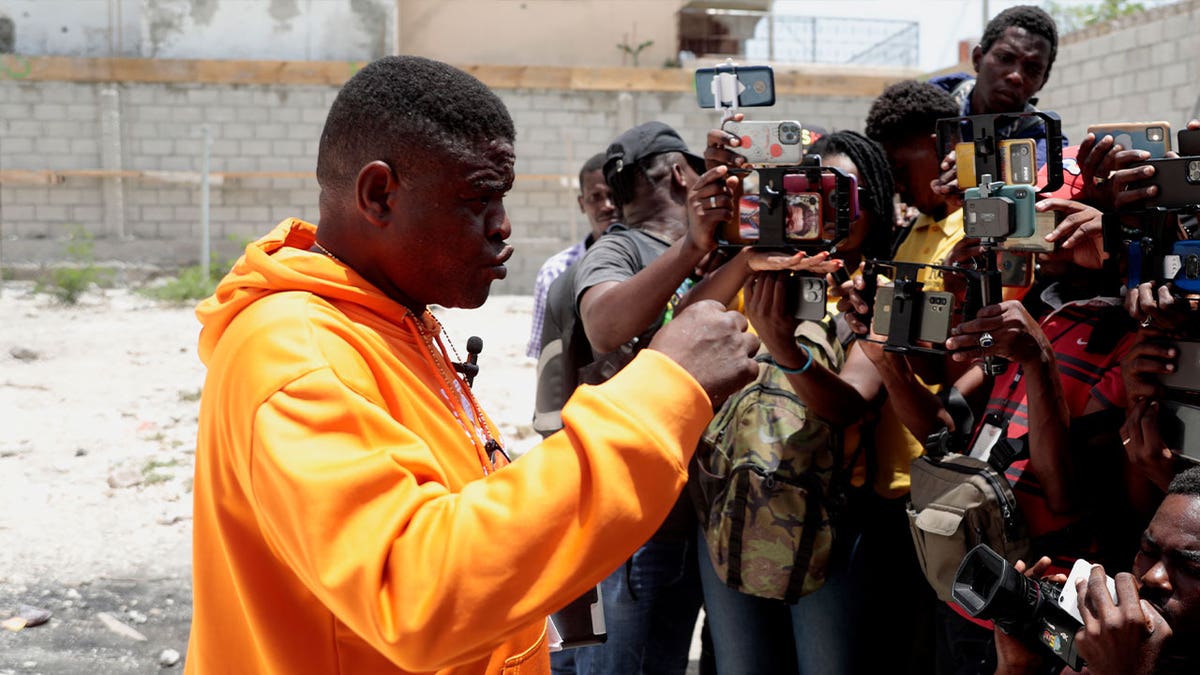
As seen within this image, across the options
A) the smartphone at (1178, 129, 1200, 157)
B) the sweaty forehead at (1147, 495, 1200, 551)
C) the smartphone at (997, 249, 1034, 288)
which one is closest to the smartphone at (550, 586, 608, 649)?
the sweaty forehead at (1147, 495, 1200, 551)

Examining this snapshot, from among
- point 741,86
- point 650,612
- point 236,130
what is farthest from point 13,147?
point 741,86

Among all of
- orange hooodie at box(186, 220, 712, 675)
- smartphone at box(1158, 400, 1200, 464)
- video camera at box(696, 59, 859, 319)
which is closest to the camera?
orange hooodie at box(186, 220, 712, 675)

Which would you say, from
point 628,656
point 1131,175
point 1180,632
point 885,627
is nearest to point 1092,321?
point 1131,175

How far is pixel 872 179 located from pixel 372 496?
221cm

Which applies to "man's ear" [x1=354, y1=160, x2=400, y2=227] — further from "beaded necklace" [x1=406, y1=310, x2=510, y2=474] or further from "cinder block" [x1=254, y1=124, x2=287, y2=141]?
"cinder block" [x1=254, y1=124, x2=287, y2=141]

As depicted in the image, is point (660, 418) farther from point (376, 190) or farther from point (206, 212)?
point (206, 212)

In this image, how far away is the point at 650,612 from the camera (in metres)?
2.87

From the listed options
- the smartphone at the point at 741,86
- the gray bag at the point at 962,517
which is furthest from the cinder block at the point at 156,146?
the gray bag at the point at 962,517

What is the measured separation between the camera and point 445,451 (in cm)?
141

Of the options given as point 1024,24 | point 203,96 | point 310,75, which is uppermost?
point 310,75

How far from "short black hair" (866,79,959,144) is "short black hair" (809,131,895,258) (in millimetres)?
75

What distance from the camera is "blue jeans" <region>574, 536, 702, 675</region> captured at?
282 centimetres

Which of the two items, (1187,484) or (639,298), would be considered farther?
(639,298)

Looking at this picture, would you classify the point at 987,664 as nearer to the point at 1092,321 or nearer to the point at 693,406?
the point at 1092,321
